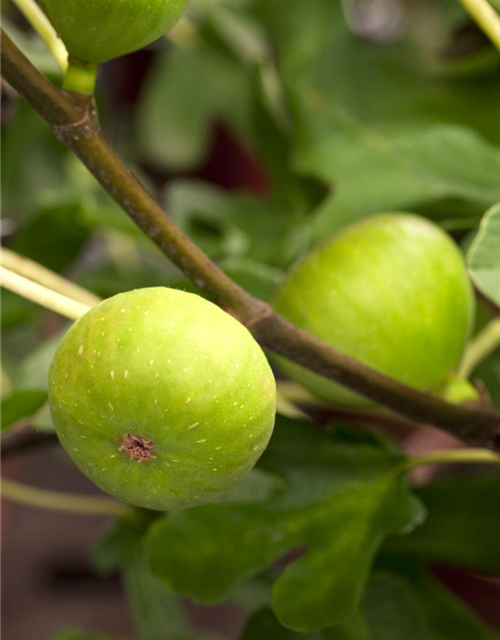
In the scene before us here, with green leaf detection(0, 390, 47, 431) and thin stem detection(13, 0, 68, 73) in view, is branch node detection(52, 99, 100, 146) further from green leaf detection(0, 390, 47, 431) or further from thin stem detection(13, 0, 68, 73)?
green leaf detection(0, 390, 47, 431)

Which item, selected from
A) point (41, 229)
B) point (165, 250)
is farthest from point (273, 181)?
point (165, 250)

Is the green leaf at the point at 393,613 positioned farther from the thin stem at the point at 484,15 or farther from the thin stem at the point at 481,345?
Result: the thin stem at the point at 484,15

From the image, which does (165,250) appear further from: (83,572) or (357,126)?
(83,572)

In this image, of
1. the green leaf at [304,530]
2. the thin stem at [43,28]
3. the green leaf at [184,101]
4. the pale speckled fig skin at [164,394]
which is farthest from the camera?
the green leaf at [184,101]

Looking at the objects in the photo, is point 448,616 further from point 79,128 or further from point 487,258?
point 79,128

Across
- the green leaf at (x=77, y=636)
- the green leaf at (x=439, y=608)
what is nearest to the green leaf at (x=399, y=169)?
the green leaf at (x=439, y=608)

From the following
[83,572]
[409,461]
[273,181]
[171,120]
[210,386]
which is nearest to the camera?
[210,386]
